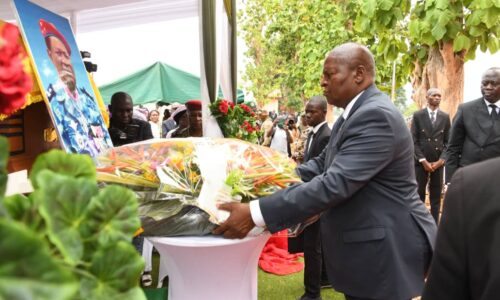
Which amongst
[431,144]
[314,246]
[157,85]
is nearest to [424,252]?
[314,246]

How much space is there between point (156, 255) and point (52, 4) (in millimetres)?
3176

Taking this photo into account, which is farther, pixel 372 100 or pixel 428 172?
pixel 428 172

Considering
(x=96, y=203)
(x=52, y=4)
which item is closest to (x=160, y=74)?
(x=52, y=4)

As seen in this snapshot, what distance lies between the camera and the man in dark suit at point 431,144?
6668 millimetres

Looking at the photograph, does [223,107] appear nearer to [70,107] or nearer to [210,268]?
[70,107]

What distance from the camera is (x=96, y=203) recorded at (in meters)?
0.54

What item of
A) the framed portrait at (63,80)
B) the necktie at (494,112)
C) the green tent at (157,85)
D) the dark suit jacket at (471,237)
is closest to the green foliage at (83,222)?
the dark suit jacket at (471,237)

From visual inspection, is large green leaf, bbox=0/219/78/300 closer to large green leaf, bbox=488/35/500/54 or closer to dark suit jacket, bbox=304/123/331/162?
dark suit jacket, bbox=304/123/331/162

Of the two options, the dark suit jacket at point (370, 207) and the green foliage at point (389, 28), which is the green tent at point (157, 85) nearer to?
the green foliage at point (389, 28)

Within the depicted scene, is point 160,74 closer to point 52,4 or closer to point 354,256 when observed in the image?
point 52,4

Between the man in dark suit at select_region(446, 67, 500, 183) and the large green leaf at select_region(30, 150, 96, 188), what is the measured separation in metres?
4.95

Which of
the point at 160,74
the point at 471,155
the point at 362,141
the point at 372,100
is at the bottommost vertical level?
the point at 471,155

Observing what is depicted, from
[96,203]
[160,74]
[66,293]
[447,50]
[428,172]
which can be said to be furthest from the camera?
[160,74]

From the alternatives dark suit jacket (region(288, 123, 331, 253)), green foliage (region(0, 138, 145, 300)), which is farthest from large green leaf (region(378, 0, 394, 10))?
green foliage (region(0, 138, 145, 300))
